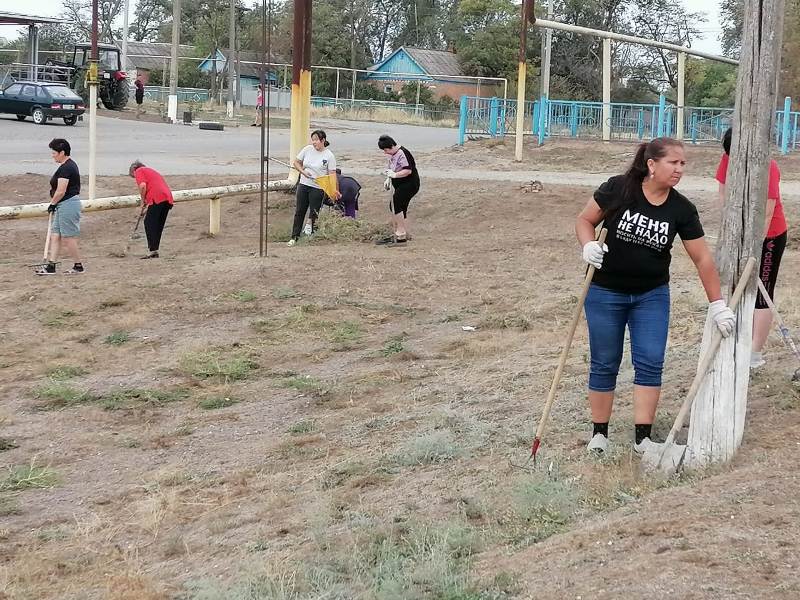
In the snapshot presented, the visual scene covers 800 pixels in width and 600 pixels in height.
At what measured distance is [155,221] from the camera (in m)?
14.3

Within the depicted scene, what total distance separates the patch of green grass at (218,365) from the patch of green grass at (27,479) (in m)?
2.25

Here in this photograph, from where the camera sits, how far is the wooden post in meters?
5.37

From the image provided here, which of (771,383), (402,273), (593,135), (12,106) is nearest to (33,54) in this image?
(12,106)

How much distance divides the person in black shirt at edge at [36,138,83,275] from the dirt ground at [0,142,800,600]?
0.37m

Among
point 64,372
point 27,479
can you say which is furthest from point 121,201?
point 27,479

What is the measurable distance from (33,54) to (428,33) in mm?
48040

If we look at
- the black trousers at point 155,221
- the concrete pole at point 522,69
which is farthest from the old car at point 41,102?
the black trousers at point 155,221

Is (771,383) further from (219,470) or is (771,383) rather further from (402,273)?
(402,273)

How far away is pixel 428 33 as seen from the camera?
85.9 metres

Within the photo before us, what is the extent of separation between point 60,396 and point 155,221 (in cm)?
603

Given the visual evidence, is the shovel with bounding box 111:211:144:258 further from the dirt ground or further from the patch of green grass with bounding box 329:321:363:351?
the patch of green grass with bounding box 329:321:363:351

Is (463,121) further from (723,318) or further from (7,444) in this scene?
(723,318)

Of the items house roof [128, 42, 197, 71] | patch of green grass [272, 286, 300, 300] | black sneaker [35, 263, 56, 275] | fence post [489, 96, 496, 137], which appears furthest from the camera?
house roof [128, 42, 197, 71]

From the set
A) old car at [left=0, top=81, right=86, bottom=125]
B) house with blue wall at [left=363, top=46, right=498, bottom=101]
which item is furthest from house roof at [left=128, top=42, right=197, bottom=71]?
old car at [left=0, top=81, right=86, bottom=125]
